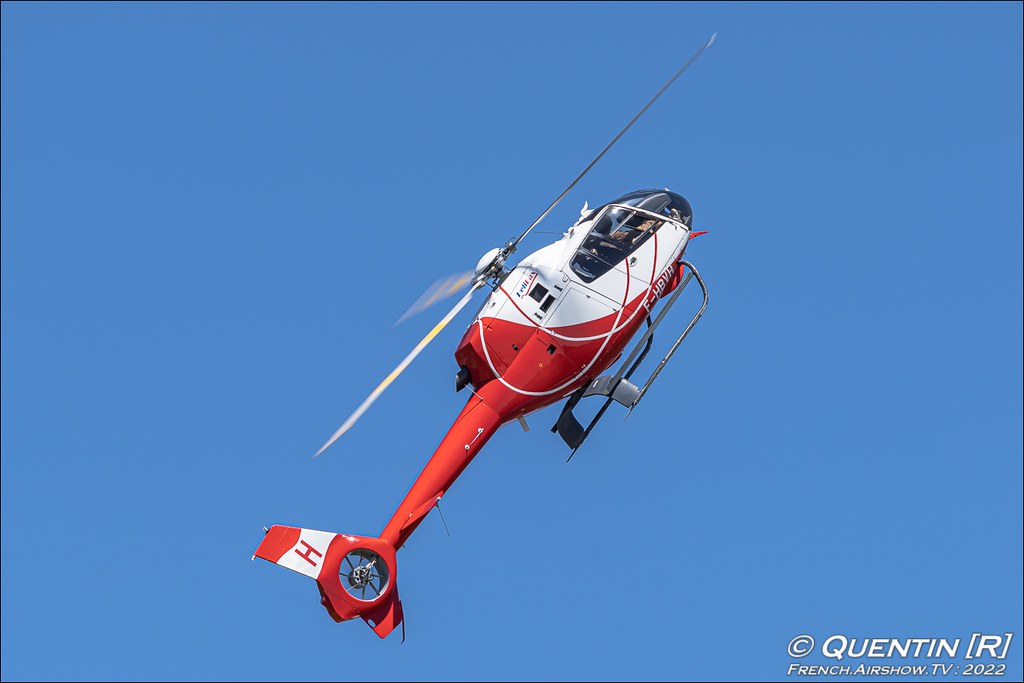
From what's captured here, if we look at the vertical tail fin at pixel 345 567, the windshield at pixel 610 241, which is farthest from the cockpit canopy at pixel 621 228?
the vertical tail fin at pixel 345 567

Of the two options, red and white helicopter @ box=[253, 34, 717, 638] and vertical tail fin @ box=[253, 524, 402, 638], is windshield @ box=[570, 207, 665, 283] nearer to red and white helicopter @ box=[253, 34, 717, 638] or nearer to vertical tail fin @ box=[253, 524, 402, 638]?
red and white helicopter @ box=[253, 34, 717, 638]

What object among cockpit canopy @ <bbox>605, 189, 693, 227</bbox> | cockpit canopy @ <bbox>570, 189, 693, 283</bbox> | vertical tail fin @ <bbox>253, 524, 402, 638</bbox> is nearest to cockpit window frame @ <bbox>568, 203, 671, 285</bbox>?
cockpit canopy @ <bbox>570, 189, 693, 283</bbox>

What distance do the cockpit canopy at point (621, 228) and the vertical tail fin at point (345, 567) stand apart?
8.40 m

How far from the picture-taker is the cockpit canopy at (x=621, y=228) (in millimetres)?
36312

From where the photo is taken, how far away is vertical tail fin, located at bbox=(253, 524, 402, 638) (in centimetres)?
3136

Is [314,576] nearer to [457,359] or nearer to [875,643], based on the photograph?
[457,359]

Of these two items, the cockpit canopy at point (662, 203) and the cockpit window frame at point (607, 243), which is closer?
the cockpit window frame at point (607, 243)

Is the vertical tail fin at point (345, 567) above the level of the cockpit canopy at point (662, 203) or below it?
below

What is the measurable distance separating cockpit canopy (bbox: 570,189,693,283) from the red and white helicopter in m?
0.03

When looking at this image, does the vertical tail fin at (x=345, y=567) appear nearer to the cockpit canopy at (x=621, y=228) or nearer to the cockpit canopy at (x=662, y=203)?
the cockpit canopy at (x=621, y=228)

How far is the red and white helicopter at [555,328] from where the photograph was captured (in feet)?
111

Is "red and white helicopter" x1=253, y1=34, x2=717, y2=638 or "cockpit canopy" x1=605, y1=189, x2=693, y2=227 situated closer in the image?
"red and white helicopter" x1=253, y1=34, x2=717, y2=638

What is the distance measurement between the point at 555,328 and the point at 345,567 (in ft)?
24.6

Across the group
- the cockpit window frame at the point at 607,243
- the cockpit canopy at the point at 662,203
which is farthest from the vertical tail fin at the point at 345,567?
the cockpit canopy at the point at 662,203
